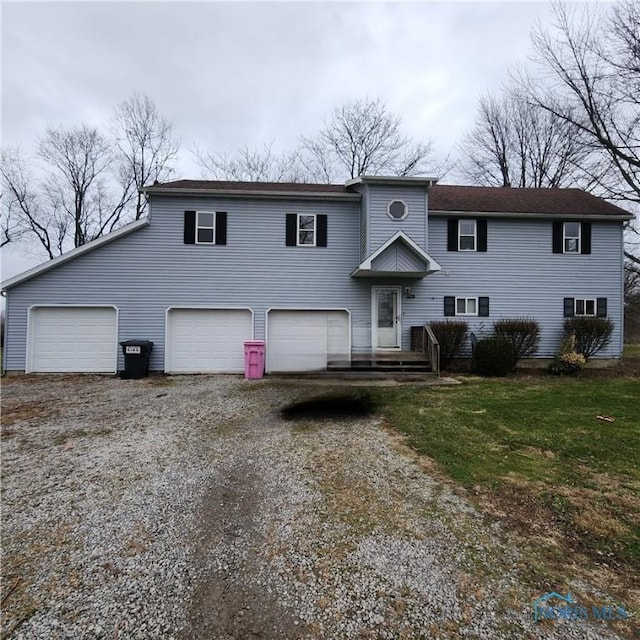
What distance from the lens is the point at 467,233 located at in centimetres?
1243

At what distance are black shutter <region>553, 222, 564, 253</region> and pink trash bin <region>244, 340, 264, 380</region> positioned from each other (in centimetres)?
1099

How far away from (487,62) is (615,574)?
18.0m

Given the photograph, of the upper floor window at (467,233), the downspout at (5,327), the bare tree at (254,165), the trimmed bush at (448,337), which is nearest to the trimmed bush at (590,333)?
the trimmed bush at (448,337)

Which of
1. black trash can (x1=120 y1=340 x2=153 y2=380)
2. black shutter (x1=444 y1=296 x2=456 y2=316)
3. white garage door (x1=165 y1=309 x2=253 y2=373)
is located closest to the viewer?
black trash can (x1=120 y1=340 x2=153 y2=380)

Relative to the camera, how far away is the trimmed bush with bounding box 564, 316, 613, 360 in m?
11.5

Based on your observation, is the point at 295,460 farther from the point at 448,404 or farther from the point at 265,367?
the point at 265,367

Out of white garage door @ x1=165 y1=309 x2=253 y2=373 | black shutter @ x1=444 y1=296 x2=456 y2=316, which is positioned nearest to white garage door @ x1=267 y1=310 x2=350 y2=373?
white garage door @ x1=165 y1=309 x2=253 y2=373

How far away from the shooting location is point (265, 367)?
11.3 metres

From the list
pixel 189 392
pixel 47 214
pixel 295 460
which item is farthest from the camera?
pixel 47 214

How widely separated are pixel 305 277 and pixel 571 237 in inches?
386

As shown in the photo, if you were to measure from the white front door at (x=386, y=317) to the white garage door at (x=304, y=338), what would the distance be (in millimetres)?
1049

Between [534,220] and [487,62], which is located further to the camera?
[487,62]

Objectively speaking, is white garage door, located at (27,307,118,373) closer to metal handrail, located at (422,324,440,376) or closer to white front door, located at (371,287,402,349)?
white front door, located at (371,287,402,349)

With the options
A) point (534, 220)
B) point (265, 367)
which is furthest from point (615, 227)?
point (265, 367)
